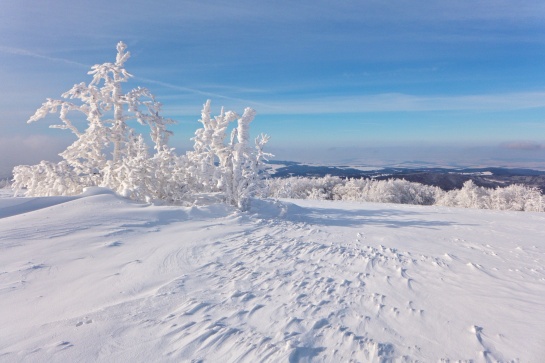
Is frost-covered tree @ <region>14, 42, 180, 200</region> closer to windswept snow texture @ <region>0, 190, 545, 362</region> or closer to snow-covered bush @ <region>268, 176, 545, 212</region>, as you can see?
windswept snow texture @ <region>0, 190, 545, 362</region>

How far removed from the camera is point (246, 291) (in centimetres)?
290

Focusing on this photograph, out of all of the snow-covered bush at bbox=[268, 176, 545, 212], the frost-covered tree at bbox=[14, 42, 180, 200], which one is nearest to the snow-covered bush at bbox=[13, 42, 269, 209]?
the frost-covered tree at bbox=[14, 42, 180, 200]

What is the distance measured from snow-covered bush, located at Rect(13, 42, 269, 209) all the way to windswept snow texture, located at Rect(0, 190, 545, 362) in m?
1.16

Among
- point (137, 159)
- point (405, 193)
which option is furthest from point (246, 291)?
point (405, 193)

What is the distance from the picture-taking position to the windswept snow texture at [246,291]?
209cm

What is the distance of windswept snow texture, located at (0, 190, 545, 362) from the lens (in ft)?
6.86

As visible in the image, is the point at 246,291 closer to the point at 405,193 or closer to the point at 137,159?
the point at 137,159

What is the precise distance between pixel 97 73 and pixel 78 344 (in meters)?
6.64

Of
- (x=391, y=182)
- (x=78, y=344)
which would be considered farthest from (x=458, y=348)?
(x=391, y=182)

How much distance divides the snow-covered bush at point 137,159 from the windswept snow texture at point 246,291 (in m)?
1.16

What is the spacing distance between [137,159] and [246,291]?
13.9ft

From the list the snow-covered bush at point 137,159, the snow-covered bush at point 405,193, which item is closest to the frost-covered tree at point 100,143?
the snow-covered bush at point 137,159

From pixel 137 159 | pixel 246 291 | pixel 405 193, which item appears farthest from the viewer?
pixel 405 193

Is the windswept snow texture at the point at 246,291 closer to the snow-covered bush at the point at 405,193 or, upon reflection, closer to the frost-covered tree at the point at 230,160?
the frost-covered tree at the point at 230,160
